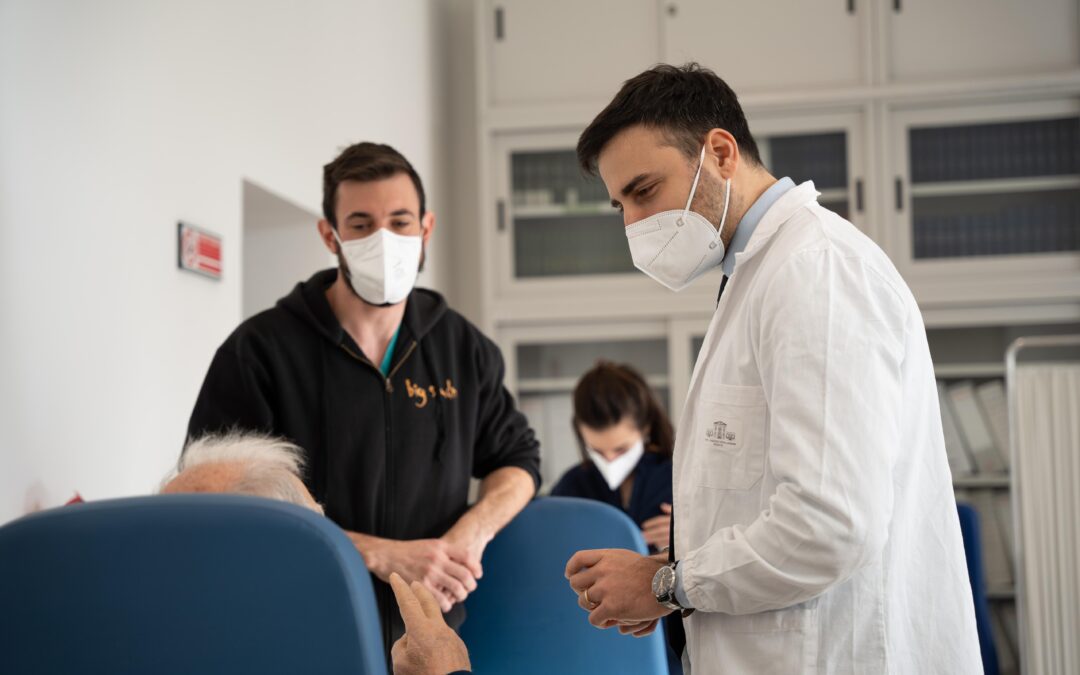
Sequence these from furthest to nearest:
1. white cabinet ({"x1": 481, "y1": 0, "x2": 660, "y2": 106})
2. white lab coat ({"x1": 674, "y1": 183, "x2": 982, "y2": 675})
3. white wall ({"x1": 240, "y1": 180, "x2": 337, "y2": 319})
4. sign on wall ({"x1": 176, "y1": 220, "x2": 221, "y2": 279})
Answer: white cabinet ({"x1": 481, "y1": 0, "x2": 660, "y2": 106}) < white wall ({"x1": 240, "y1": 180, "x2": 337, "y2": 319}) < sign on wall ({"x1": 176, "y1": 220, "x2": 221, "y2": 279}) < white lab coat ({"x1": 674, "y1": 183, "x2": 982, "y2": 675})

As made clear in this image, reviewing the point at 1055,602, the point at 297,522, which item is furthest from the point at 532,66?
the point at 297,522

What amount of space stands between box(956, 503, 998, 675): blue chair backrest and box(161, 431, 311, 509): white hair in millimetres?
2079

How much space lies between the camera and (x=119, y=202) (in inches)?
75.6

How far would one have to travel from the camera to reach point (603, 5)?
416cm

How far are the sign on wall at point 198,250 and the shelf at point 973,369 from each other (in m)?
2.73

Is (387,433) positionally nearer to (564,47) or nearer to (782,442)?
(782,442)

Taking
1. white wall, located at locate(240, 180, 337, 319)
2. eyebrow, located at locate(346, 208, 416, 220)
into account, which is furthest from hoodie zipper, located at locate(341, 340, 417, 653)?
white wall, located at locate(240, 180, 337, 319)

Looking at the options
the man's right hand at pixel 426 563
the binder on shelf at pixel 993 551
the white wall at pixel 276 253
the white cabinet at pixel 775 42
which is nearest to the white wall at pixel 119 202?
the white wall at pixel 276 253

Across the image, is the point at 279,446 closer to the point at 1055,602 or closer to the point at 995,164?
the point at 1055,602

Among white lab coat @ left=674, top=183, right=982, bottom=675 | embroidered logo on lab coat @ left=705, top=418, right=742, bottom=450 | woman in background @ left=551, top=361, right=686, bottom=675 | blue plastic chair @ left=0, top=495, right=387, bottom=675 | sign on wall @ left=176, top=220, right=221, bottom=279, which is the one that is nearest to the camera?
blue plastic chair @ left=0, top=495, right=387, bottom=675

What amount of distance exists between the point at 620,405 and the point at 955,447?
1758mm

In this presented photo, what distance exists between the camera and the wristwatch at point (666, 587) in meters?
1.05

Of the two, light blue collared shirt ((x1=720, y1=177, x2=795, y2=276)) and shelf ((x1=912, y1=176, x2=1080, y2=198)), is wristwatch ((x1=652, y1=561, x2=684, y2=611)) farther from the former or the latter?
shelf ((x1=912, y1=176, x2=1080, y2=198))

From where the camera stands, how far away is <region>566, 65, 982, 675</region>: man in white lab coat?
0.98 m
